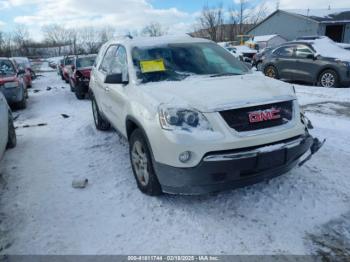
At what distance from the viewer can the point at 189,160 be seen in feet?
9.79

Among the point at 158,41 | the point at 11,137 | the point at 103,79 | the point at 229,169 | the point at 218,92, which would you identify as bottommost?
the point at 11,137

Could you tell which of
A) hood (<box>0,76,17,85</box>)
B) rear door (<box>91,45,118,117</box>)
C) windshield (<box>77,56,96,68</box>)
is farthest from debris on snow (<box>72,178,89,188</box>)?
windshield (<box>77,56,96,68</box>)

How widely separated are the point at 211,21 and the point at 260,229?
6391 centimetres

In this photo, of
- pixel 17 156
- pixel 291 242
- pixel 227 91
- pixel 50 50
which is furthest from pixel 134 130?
pixel 50 50

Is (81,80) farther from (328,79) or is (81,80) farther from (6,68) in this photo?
(328,79)

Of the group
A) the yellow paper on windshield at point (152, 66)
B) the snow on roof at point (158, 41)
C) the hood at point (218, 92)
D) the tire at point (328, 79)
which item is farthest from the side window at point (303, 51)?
the yellow paper on windshield at point (152, 66)

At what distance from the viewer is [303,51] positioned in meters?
11.8

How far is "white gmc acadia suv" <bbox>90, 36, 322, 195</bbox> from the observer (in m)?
2.97

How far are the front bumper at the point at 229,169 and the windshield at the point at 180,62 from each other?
1305 millimetres

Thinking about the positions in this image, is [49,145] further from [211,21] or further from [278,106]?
[211,21]

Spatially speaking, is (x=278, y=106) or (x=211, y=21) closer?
(x=278, y=106)

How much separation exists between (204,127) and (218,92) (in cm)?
49

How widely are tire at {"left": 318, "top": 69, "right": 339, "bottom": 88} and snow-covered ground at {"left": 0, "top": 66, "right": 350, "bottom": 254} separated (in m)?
6.29

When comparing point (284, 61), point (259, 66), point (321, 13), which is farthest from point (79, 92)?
point (321, 13)
